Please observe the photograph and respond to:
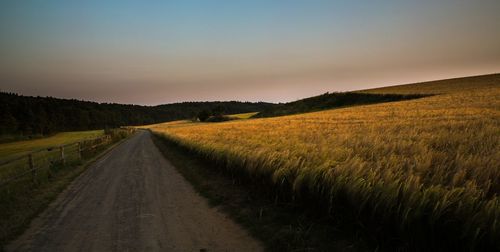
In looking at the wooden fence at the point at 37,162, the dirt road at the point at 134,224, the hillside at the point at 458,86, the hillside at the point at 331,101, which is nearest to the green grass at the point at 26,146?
the wooden fence at the point at 37,162

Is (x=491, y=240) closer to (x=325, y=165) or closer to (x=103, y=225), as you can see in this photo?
(x=325, y=165)

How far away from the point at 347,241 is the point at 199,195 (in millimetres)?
5229

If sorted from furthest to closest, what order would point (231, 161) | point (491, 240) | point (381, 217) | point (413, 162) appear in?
point (231, 161) → point (413, 162) → point (381, 217) → point (491, 240)

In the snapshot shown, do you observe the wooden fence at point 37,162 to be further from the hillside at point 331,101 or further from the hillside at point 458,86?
the hillside at point 458,86

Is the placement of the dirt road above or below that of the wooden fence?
below

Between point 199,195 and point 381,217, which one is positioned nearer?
point 381,217

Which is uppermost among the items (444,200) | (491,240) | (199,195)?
(444,200)

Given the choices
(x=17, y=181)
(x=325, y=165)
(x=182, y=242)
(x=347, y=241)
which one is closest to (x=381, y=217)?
(x=347, y=241)

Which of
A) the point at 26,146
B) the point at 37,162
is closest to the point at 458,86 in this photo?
the point at 37,162

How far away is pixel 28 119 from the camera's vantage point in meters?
105

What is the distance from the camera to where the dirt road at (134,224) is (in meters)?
5.54

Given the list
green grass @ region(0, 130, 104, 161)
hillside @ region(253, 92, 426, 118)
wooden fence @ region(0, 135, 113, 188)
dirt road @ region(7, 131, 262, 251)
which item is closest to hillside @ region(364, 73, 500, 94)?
hillside @ region(253, 92, 426, 118)

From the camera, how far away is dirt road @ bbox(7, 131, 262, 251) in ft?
18.2

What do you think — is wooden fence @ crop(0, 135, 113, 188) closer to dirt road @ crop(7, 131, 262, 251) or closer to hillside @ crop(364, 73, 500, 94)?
dirt road @ crop(7, 131, 262, 251)
